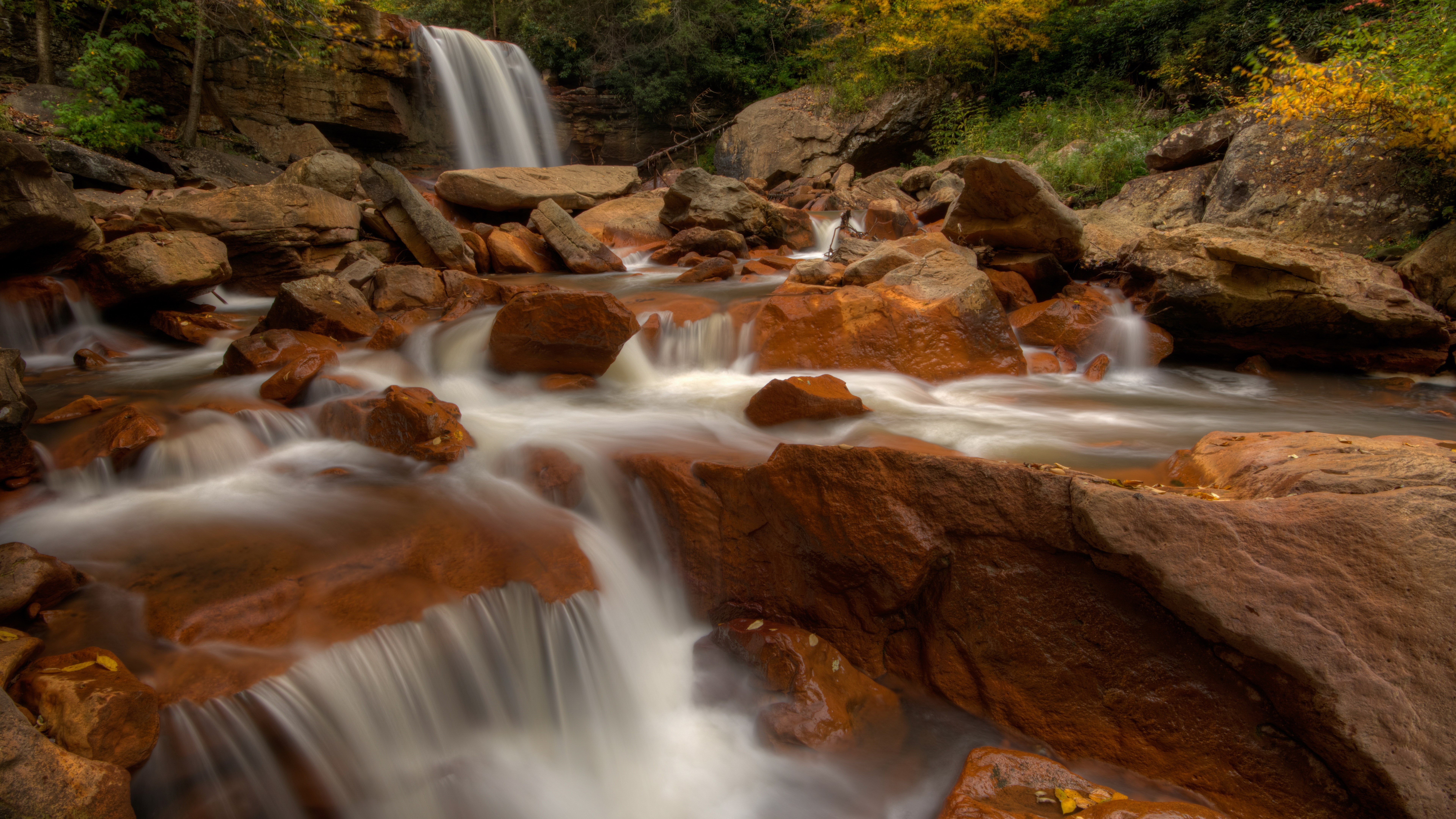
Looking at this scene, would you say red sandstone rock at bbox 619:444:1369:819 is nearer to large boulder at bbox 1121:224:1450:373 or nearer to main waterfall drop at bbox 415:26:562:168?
large boulder at bbox 1121:224:1450:373

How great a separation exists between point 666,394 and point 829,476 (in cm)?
304

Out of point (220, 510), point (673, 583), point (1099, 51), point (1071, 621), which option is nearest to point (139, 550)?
point (220, 510)

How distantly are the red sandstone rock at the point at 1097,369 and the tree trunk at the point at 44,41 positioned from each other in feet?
53.3

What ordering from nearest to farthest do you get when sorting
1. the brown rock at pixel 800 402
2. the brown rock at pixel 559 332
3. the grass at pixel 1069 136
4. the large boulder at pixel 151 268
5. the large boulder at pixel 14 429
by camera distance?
the large boulder at pixel 14 429, the brown rock at pixel 800 402, the brown rock at pixel 559 332, the large boulder at pixel 151 268, the grass at pixel 1069 136

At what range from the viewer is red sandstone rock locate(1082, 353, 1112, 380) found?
6.50 m

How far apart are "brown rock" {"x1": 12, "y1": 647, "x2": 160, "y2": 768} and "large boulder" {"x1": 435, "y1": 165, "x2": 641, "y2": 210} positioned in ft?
33.0

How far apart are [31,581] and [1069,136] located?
15.8 metres

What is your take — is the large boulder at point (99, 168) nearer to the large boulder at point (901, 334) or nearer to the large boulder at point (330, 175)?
the large boulder at point (330, 175)

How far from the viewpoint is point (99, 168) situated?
922 centimetres

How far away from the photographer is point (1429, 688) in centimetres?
202

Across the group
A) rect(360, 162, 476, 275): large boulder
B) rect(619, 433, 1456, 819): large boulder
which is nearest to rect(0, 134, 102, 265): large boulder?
rect(360, 162, 476, 275): large boulder

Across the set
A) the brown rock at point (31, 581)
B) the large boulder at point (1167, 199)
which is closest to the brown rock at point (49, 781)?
the brown rock at point (31, 581)

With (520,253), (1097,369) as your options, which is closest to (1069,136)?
(1097,369)

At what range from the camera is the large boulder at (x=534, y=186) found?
38.2 ft
